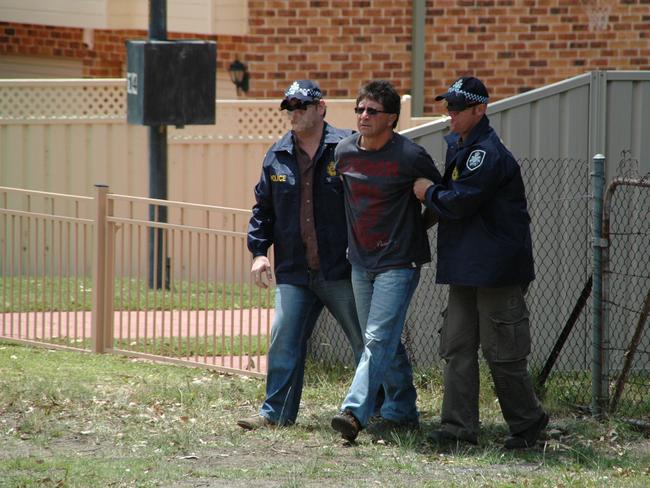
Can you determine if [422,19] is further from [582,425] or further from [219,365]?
[582,425]

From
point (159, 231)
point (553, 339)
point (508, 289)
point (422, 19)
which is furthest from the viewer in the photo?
point (422, 19)

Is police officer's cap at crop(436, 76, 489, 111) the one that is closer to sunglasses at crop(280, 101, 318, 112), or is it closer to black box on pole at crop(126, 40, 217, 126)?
sunglasses at crop(280, 101, 318, 112)

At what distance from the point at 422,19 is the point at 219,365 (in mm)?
7155

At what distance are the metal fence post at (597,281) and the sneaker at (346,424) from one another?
1.53 meters

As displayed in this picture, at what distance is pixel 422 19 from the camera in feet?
48.2

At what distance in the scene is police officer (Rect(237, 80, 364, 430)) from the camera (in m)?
6.92

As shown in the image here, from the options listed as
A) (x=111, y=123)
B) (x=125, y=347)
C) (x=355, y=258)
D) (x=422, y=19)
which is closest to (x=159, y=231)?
(x=125, y=347)

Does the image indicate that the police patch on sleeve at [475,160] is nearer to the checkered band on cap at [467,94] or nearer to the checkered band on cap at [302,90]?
the checkered band on cap at [467,94]

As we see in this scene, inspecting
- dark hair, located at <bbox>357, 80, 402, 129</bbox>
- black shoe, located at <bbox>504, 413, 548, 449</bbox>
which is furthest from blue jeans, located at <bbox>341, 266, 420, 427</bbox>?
dark hair, located at <bbox>357, 80, 402, 129</bbox>

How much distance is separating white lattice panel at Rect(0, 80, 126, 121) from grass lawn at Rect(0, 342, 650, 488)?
214 inches

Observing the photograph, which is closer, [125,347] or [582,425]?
[582,425]

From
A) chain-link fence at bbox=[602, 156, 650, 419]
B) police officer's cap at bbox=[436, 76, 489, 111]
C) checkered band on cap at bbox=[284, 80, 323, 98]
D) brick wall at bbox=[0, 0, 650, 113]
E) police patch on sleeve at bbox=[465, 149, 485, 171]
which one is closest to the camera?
police patch on sleeve at bbox=[465, 149, 485, 171]

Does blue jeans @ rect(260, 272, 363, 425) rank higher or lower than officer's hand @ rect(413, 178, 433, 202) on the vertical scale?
lower

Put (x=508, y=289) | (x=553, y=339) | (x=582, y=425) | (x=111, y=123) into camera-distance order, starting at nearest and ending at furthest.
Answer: (x=508, y=289) < (x=582, y=425) < (x=553, y=339) < (x=111, y=123)
